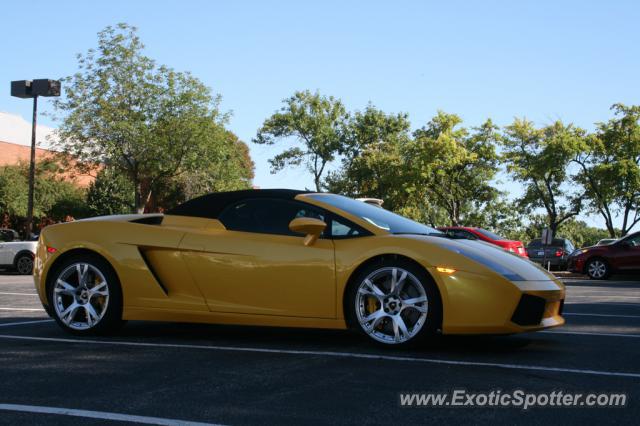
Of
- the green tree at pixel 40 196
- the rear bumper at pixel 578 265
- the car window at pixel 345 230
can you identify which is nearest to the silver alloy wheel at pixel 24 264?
the rear bumper at pixel 578 265

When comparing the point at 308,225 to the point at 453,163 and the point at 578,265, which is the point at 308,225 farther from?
the point at 453,163

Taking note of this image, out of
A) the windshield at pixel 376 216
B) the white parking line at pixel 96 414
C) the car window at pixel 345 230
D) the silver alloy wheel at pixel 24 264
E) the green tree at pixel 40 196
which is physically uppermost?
the green tree at pixel 40 196

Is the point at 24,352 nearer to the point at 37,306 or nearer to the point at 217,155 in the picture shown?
the point at 37,306

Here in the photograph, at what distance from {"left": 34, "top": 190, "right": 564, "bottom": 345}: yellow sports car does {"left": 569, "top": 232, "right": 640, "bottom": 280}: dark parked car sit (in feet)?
55.5

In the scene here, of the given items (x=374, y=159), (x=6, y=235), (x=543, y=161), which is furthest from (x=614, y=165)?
(x=6, y=235)

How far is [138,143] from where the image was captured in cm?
3559

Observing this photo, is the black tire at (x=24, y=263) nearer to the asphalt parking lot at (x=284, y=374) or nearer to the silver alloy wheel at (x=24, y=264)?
the silver alloy wheel at (x=24, y=264)

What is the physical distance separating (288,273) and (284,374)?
50.5 inches

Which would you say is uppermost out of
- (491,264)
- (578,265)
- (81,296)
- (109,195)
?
(109,195)

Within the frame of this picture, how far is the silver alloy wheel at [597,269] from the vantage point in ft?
72.6

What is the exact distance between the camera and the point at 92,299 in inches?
258

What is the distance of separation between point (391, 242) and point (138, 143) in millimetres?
31416

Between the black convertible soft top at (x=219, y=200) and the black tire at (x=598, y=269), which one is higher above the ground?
the black convertible soft top at (x=219, y=200)

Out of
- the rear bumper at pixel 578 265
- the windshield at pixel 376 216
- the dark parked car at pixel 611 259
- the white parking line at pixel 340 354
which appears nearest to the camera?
the white parking line at pixel 340 354
